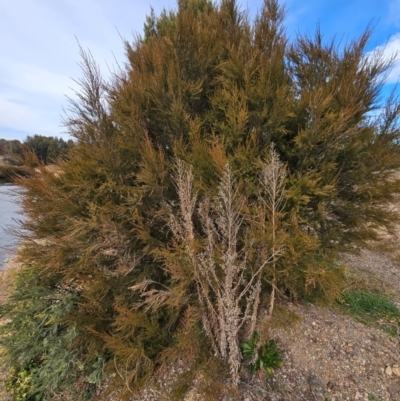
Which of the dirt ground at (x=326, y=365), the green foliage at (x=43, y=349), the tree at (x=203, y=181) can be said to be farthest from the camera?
the green foliage at (x=43, y=349)

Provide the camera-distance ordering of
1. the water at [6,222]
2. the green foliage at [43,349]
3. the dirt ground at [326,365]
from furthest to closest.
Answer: the water at [6,222]
the green foliage at [43,349]
the dirt ground at [326,365]

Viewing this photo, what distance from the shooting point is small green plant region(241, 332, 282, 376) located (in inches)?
89.7

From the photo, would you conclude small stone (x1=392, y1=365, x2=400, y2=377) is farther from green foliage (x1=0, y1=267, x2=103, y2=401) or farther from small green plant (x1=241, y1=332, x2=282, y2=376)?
green foliage (x1=0, y1=267, x2=103, y2=401)

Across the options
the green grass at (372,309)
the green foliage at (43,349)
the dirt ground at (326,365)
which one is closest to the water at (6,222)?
the green foliage at (43,349)

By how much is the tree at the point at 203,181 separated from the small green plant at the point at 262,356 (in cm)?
16

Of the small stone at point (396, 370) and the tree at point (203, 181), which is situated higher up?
the tree at point (203, 181)

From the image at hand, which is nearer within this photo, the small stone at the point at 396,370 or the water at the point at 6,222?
the small stone at the point at 396,370

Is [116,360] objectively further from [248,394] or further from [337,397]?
[337,397]

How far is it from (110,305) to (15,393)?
4.12 feet

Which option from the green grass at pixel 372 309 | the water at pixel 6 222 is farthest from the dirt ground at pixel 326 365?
the water at pixel 6 222

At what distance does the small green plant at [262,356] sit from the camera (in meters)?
2.28

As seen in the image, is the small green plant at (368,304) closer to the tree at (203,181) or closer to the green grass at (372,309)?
the green grass at (372,309)

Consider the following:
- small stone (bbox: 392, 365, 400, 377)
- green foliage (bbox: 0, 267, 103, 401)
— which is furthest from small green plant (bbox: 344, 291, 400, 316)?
green foliage (bbox: 0, 267, 103, 401)

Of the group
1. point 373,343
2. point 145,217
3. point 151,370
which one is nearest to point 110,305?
point 151,370
